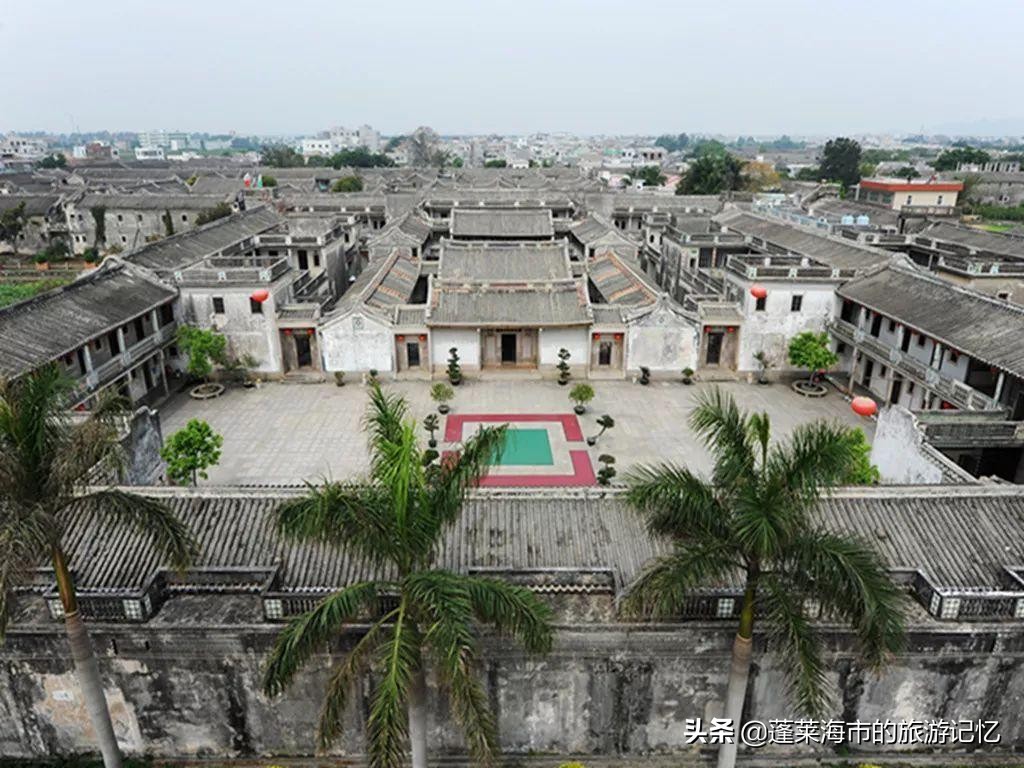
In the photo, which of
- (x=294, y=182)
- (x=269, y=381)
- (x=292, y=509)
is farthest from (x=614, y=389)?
(x=294, y=182)

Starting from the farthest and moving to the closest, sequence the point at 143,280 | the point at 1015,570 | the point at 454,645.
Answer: the point at 143,280 < the point at 1015,570 < the point at 454,645

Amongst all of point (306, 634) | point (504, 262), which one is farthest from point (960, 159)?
point (306, 634)

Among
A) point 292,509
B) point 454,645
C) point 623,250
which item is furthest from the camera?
point 623,250

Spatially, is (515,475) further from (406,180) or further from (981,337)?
(406,180)

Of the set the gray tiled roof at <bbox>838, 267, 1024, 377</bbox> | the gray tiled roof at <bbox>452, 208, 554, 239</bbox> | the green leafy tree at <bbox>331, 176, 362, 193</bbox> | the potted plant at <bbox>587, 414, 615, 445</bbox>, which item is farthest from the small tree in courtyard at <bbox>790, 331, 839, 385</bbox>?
the green leafy tree at <bbox>331, 176, 362, 193</bbox>

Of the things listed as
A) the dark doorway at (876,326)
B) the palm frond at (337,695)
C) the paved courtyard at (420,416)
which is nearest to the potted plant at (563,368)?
the paved courtyard at (420,416)

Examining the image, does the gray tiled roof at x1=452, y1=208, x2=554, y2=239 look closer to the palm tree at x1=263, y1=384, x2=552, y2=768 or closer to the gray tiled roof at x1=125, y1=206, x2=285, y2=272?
the gray tiled roof at x1=125, y1=206, x2=285, y2=272

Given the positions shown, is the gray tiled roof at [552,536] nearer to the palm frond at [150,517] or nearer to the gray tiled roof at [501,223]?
the palm frond at [150,517]
